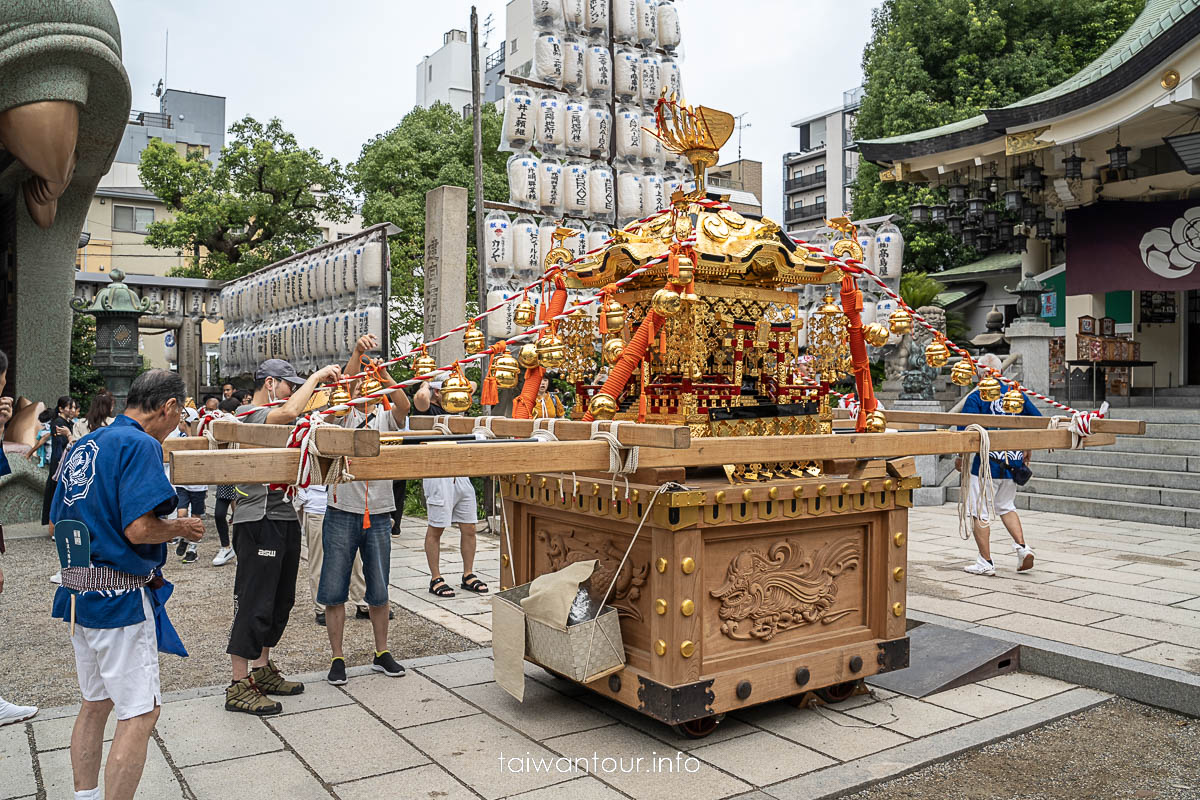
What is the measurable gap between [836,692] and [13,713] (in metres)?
4.22

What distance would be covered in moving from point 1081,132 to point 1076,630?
972 centimetres

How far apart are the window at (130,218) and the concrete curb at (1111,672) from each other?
36366 millimetres

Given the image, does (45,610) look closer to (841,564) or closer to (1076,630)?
(841,564)

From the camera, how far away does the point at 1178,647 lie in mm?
5180

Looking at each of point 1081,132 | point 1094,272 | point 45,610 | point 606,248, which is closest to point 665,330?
point 606,248

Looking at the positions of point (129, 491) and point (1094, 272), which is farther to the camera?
point (1094, 272)

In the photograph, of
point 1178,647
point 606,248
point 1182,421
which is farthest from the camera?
point 1182,421

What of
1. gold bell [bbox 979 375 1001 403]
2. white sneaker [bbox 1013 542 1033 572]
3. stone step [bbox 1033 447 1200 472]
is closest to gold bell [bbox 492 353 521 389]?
gold bell [bbox 979 375 1001 403]

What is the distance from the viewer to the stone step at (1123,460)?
10836mm

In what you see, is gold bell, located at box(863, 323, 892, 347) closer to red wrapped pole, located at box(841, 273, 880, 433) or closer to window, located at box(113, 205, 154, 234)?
red wrapped pole, located at box(841, 273, 880, 433)

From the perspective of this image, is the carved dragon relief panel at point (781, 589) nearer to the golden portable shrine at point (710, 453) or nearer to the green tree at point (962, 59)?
the golden portable shrine at point (710, 453)

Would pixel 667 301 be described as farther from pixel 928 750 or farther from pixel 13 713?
pixel 13 713

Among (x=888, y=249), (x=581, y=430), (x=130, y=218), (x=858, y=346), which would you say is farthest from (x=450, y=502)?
(x=130, y=218)

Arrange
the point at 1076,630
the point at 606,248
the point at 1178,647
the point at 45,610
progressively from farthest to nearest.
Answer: the point at 45,610 → the point at 1076,630 → the point at 1178,647 → the point at 606,248
